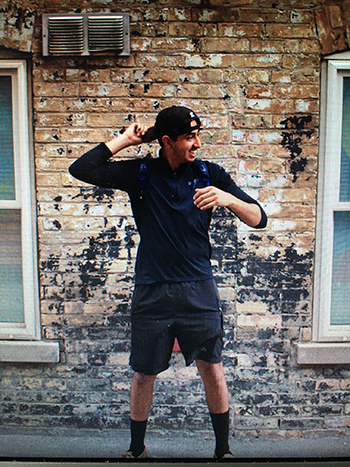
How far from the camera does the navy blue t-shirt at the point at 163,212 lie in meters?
1.91

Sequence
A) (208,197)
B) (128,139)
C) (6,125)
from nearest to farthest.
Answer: (208,197) < (128,139) < (6,125)

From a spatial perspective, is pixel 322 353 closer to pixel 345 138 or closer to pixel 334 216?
pixel 334 216

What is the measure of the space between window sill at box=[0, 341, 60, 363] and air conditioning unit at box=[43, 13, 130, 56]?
1.52 meters

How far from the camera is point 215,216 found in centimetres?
229

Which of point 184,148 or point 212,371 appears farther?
point 212,371

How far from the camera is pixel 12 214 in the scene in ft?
7.62

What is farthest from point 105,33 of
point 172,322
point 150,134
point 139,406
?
point 139,406

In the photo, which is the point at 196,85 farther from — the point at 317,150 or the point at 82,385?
the point at 82,385

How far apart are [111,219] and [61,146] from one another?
18.2 inches

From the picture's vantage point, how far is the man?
6.26 feet

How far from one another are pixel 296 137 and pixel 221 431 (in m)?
1.55

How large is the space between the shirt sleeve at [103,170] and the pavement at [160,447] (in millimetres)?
1366

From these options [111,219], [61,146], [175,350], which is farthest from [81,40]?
[175,350]

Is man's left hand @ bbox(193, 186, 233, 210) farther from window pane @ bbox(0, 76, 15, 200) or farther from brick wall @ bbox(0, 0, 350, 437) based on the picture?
window pane @ bbox(0, 76, 15, 200)
